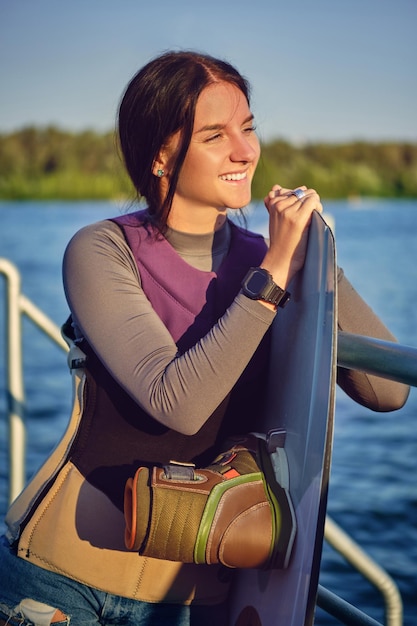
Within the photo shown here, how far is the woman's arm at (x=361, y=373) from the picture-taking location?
157 cm

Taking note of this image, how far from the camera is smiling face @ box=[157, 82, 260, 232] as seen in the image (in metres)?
1.57

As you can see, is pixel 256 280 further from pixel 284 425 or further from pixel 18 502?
pixel 18 502

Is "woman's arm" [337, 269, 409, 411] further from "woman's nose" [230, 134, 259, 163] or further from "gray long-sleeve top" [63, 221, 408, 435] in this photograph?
"woman's nose" [230, 134, 259, 163]

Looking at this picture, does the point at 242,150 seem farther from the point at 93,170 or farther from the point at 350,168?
the point at 350,168

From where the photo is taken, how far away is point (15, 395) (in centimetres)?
251

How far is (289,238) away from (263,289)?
10 centimetres

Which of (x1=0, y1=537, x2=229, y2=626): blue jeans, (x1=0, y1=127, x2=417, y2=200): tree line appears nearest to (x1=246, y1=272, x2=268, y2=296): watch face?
(x1=0, y1=537, x2=229, y2=626): blue jeans

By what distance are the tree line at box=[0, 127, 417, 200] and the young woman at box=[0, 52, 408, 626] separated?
111ft

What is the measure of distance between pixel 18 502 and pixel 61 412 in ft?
23.8

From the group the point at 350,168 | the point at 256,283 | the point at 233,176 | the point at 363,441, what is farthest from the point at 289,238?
the point at 350,168

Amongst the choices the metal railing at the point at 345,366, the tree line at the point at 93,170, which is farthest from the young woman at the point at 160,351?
the tree line at the point at 93,170

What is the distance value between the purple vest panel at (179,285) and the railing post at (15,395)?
94 cm

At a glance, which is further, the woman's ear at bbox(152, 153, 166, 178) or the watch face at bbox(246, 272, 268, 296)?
the woman's ear at bbox(152, 153, 166, 178)

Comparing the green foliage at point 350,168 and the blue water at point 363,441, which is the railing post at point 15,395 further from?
the green foliage at point 350,168
